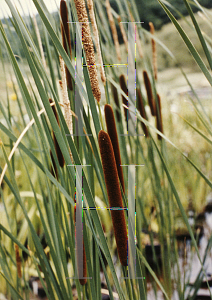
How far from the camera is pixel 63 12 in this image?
41cm

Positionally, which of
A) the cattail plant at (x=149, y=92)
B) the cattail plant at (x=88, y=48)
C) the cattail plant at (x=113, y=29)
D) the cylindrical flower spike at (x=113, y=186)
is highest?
the cattail plant at (x=113, y=29)

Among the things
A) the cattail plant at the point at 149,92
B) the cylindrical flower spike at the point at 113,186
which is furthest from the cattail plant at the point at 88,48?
the cattail plant at the point at 149,92

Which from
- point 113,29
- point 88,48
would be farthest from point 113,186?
point 113,29

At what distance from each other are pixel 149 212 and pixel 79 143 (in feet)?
1.19

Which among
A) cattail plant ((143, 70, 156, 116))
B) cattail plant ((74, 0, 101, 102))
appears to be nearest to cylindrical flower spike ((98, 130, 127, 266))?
cattail plant ((74, 0, 101, 102))

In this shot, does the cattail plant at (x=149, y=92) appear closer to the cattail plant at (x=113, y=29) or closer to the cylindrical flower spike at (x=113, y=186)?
the cattail plant at (x=113, y=29)

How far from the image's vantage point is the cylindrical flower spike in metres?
0.29

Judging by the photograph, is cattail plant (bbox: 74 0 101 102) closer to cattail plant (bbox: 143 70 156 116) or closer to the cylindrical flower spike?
the cylindrical flower spike

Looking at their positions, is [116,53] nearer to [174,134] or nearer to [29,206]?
[174,134]

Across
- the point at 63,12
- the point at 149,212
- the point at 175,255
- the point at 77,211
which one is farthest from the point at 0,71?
the point at 175,255

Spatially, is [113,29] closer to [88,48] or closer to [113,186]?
[88,48]

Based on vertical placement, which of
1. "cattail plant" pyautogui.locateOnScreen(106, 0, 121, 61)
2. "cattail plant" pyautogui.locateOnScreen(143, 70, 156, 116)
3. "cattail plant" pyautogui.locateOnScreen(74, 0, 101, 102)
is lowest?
"cattail plant" pyautogui.locateOnScreen(143, 70, 156, 116)

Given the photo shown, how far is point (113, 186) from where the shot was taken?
307 mm

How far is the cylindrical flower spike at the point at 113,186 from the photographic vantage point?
0.97 ft
